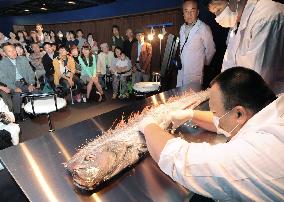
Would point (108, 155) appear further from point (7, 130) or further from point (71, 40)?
point (71, 40)

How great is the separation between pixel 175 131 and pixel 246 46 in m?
1.14

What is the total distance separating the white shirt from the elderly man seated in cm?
517

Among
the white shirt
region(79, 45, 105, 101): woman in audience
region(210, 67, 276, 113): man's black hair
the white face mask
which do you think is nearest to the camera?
the white shirt

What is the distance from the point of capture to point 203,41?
14.3 feet

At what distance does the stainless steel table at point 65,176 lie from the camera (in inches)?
48.1

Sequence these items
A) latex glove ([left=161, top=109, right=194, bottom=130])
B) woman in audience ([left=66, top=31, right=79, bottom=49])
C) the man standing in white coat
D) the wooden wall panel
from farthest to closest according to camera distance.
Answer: woman in audience ([left=66, top=31, right=79, bottom=49]) → the wooden wall panel → the man standing in white coat → latex glove ([left=161, top=109, right=194, bottom=130])

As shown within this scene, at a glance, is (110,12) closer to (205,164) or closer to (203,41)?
(203,41)

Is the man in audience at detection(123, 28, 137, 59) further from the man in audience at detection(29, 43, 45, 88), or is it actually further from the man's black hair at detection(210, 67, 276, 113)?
the man's black hair at detection(210, 67, 276, 113)

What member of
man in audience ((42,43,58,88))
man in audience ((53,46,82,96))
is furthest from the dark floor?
man in audience ((42,43,58,88))

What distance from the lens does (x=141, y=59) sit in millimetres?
7375

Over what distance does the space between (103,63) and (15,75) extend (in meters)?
2.93

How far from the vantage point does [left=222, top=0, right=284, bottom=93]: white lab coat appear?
2.12m

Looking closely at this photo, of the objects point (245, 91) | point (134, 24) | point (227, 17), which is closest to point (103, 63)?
point (134, 24)

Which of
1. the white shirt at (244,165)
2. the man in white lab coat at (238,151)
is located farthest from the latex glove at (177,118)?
the white shirt at (244,165)
